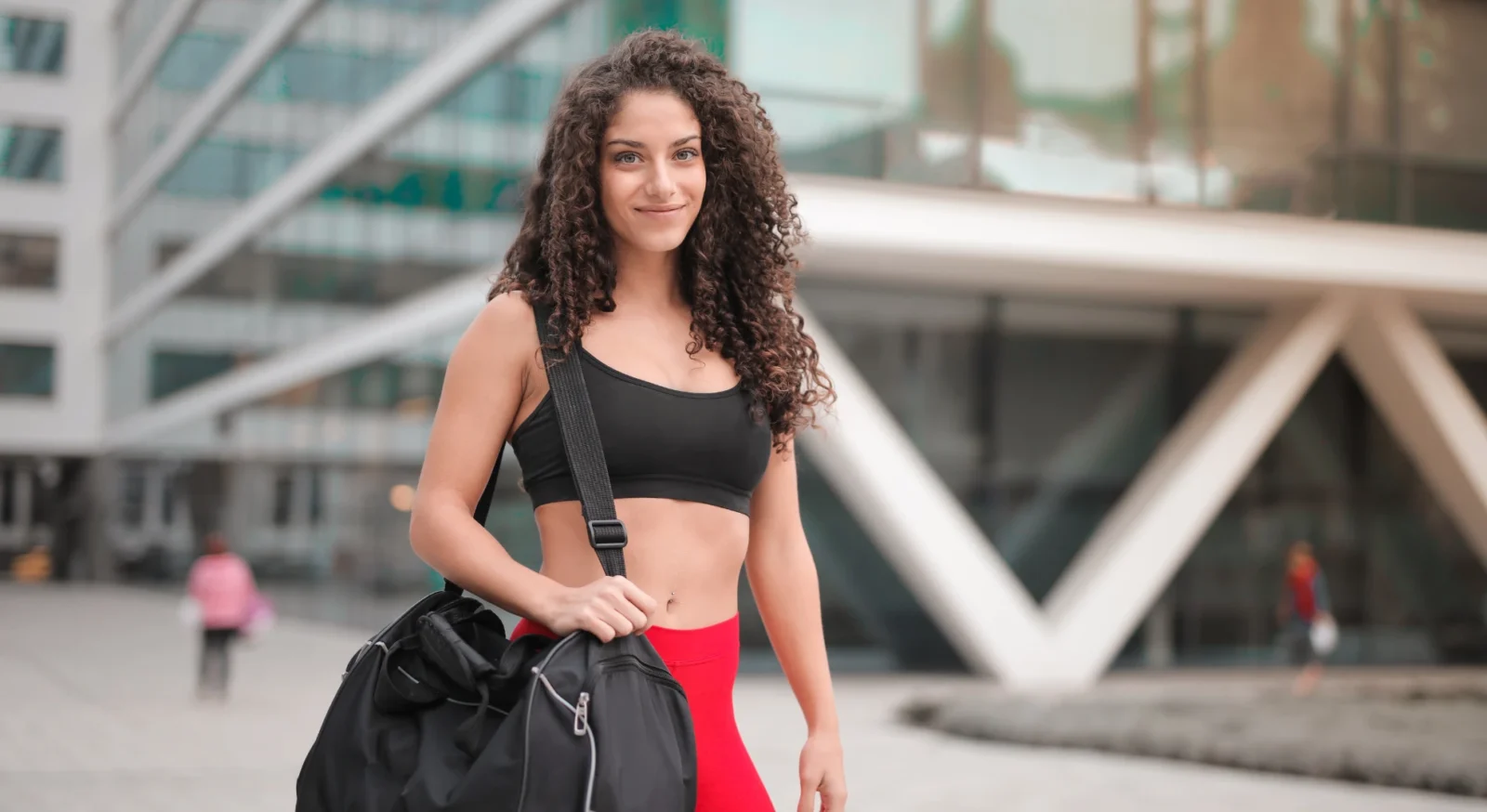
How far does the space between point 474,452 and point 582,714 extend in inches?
16.8

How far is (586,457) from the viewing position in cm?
236

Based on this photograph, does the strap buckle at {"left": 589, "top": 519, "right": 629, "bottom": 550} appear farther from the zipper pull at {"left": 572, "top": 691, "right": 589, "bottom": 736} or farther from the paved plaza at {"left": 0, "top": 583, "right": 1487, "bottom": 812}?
the paved plaza at {"left": 0, "top": 583, "right": 1487, "bottom": 812}

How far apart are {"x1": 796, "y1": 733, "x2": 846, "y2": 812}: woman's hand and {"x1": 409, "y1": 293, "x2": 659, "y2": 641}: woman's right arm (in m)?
0.48

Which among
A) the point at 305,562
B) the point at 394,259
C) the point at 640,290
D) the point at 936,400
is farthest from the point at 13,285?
the point at 640,290

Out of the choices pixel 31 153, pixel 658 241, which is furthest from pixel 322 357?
pixel 31 153

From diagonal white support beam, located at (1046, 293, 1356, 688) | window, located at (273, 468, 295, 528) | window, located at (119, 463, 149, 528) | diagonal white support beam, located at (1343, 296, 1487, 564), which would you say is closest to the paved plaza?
diagonal white support beam, located at (1046, 293, 1356, 688)

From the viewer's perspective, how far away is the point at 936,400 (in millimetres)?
20188

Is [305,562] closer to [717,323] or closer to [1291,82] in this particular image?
[1291,82]

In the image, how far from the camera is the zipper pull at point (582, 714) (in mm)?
2215

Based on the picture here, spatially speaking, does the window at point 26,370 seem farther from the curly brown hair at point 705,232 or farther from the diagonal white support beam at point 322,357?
the curly brown hair at point 705,232

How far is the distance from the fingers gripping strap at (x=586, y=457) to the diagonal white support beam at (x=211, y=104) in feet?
91.4

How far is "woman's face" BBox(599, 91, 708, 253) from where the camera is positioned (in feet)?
8.30

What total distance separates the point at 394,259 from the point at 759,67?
9.15m

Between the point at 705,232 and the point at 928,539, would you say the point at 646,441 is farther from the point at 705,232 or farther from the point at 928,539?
the point at 928,539
